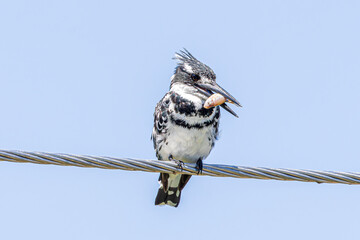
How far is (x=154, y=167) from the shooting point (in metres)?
4.12

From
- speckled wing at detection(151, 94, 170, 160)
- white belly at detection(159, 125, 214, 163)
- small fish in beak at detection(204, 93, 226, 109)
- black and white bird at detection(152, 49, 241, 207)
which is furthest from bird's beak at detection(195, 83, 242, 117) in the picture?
speckled wing at detection(151, 94, 170, 160)

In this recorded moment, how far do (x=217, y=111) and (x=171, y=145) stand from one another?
54cm

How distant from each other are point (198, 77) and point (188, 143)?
29.5 inches

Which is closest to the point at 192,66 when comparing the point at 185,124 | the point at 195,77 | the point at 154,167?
the point at 195,77

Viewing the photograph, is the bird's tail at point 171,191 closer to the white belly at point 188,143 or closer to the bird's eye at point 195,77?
the white belly at point 188,143

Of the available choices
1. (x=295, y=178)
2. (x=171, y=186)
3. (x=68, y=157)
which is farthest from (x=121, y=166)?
(x=171, y=186)

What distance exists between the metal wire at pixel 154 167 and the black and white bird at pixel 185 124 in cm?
141

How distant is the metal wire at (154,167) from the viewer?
3.72 m

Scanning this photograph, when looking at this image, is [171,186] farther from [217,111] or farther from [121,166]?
[121,166]

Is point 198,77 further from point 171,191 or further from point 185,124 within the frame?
point 171,191

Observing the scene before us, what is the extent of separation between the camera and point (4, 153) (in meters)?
3.65

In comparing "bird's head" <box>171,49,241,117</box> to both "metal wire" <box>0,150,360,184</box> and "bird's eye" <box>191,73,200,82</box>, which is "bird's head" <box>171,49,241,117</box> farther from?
"metal wire" <box>0,150,360,184</box>

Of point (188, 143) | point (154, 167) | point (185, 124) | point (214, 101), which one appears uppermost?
point (214, 101)

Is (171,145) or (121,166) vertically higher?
(171,145)
